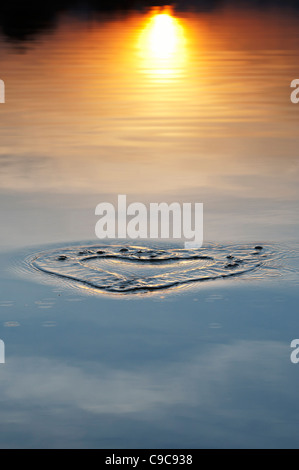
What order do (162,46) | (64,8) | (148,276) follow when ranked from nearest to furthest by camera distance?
1. (148,276)
2. (162,46)
3. (64,8)

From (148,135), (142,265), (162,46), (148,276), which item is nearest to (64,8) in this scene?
(162,46)

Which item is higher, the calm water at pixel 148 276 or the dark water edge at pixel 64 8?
the dark water edge at pixel 64 8

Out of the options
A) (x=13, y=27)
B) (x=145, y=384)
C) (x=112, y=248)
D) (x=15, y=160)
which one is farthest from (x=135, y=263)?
(x=13, y=27)

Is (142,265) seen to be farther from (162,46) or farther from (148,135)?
(162,46)

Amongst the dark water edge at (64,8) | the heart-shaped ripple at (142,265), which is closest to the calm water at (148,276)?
the heart-shaped ripple at (142,265)

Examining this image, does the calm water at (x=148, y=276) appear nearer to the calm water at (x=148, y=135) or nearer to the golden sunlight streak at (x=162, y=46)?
the calm water at (x=148, y=135)
